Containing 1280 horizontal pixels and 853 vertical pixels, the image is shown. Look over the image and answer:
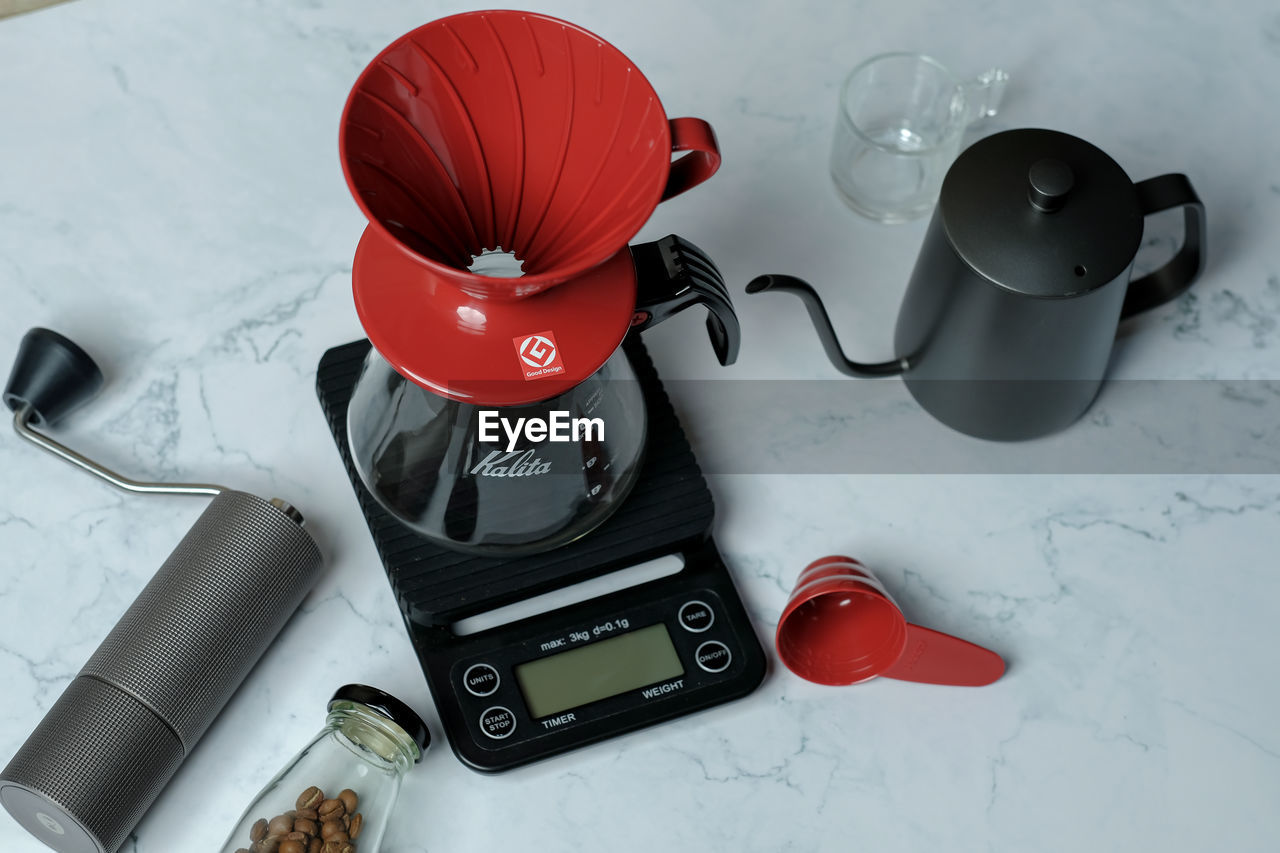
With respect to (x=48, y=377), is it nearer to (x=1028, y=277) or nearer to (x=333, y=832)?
(x=333, y=832)

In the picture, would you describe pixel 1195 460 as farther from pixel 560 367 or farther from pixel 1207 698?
pixel 560 367

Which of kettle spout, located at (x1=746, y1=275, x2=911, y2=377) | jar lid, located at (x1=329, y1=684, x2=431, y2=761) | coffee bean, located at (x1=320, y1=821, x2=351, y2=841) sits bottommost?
coffee bean, located at (x1=320, y1=821, x2=351, y2=841)

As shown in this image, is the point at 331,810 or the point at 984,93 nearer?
the point at 331,810

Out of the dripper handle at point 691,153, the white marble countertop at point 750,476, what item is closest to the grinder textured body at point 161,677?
the white marble countertop at point 750,476

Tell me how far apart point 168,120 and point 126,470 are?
308mm

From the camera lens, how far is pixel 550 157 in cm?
65

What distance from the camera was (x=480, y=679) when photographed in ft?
2.57

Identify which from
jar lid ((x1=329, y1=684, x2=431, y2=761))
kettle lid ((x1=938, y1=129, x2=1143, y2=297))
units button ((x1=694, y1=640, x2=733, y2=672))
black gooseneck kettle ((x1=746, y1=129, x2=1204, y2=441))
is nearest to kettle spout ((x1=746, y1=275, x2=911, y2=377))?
black gooseneck kettle ((x1=746, y1=129, x2=1204, y2=441))

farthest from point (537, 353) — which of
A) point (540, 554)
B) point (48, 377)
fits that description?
point (48, 377)

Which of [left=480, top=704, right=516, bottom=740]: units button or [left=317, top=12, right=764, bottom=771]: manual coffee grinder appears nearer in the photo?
[left=317, top=12, right=764, bottom=771]: manual coffee grinder

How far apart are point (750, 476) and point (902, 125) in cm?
35

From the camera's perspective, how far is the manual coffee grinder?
0.60 m

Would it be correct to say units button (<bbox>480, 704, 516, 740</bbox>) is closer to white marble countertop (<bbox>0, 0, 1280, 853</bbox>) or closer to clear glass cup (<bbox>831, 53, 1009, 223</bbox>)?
white marble countertop (<bbox>0, 0, 1280, 853</bbox>)

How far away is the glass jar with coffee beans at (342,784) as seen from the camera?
2.35ft
